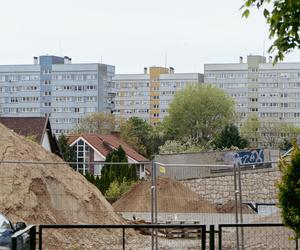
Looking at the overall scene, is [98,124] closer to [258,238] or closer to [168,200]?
[168,200]

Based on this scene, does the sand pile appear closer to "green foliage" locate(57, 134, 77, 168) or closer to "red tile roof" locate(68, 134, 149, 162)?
"green foliage" locate(57, 134, 77, 168)

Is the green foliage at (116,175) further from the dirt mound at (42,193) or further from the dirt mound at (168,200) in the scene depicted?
the dirt mound at (42,193)

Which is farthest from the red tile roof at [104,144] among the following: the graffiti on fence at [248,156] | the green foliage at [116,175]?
the green foliage at [116,175]

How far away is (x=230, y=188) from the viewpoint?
75.4ft

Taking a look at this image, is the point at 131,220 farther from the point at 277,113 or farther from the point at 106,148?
the point at 277,113

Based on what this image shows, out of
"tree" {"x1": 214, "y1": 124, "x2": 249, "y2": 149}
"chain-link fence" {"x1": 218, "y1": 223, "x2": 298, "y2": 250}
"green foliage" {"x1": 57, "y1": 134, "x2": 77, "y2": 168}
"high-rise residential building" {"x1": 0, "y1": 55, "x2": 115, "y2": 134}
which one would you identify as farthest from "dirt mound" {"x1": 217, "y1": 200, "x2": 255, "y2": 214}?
"high-rise residential building" {"x1": 0, "y1": 55, "x2": 115, "y2": 134}

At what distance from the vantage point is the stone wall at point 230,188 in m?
22.6

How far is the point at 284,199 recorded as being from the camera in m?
13.3

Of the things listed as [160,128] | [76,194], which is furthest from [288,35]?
[160,128]

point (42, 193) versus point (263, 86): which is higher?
point (263, 86)

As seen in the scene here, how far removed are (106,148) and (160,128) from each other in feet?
152

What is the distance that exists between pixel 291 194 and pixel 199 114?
11375 centimetres

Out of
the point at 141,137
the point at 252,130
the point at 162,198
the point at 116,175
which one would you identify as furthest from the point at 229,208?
the point at 252,130

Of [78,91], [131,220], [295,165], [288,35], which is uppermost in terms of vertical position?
[78,91]
